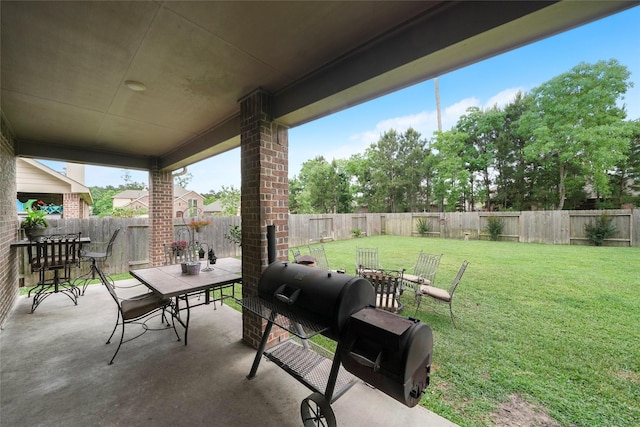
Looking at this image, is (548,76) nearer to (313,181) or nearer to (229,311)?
(313,181)

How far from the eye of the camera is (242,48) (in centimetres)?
201

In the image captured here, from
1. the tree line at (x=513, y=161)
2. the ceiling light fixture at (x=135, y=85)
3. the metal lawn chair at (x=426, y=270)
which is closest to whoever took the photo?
the ceiling light fixture at (x=135, y=85)

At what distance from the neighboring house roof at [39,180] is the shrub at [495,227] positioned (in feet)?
58.1

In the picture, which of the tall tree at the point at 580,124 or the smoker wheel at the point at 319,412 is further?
the tall tree at the point at 580,124

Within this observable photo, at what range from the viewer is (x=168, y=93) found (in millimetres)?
2795

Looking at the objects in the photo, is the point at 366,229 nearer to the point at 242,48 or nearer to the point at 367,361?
the point at 242,48

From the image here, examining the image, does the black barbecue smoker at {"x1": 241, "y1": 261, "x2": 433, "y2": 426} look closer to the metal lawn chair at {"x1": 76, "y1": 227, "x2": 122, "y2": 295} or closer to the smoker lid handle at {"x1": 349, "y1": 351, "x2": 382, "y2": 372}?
the smoker lid handle at {"x1": 349, "y1": 351, "x2": 382, "y2": 372}

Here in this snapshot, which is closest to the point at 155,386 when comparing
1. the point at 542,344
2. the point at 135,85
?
the point at 135,85

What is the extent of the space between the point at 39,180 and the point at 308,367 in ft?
38.1

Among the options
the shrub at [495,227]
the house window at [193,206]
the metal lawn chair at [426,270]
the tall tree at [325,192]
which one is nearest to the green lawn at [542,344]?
the metal lawn chair at [426,270]

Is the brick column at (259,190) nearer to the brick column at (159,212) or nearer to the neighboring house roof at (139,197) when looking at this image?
the brick column at (159,212)

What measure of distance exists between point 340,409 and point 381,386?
30.8 inches

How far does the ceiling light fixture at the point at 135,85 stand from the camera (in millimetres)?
2535

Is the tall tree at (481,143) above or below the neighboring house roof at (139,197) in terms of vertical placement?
above
